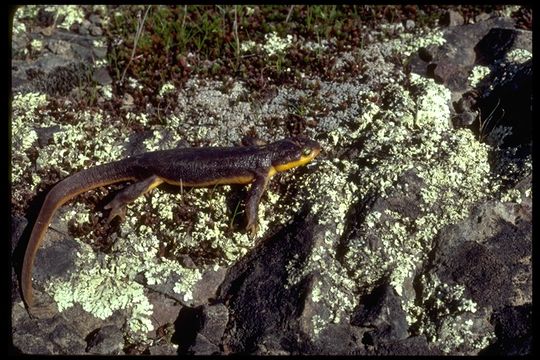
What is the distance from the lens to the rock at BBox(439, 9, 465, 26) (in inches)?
340

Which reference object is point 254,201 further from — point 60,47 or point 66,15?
point 66,15

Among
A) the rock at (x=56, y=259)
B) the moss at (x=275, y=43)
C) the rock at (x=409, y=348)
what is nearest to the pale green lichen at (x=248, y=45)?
the moss at (x=275, y=43)

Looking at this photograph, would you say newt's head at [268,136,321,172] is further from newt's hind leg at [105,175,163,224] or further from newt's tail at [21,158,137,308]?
newt's tail at [21,158,137,308]

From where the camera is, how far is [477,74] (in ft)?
25.4

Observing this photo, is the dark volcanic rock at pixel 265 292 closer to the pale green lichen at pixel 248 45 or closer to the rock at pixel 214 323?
the rock at pixel 214 323

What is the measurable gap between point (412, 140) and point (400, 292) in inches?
77.0

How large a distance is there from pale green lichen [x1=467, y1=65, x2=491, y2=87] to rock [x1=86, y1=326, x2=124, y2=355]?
5.13m

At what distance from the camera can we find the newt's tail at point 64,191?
6059 millimetres

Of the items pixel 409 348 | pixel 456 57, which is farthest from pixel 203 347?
pixel 456 57

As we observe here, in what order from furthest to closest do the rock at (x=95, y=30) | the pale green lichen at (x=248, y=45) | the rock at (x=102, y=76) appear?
1. the rock at (x=95, y=30)
2. the pale green lichen at (x=248, y=45)
3. the rock at (x=102, y=76)

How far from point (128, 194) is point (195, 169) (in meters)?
0.80

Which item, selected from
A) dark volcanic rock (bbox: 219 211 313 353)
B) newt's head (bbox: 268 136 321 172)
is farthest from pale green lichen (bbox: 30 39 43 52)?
dark volcanic rock (bbox: 219 211 313 353)

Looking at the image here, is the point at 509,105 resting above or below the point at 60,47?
below

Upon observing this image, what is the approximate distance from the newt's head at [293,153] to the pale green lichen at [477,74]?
2280 mm
